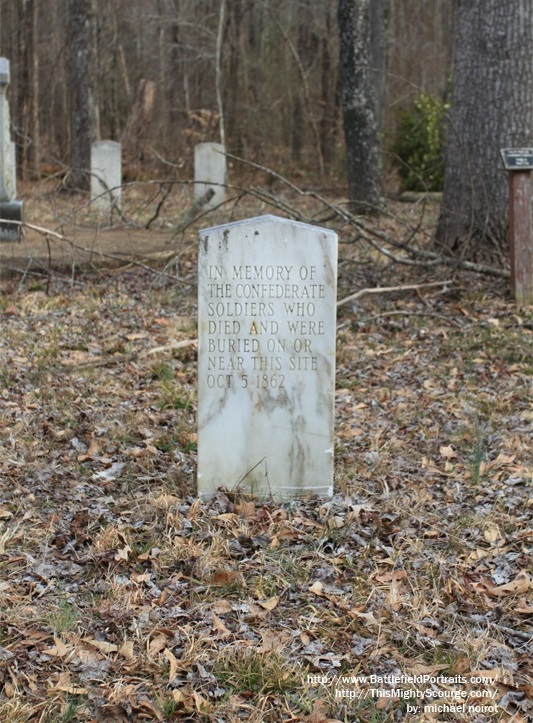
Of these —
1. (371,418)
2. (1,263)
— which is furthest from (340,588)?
(1,263)

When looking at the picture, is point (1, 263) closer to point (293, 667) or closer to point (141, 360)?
point (141, 360)

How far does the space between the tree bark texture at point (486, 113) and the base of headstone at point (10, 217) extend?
572 centimetres

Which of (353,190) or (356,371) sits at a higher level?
(353,190)

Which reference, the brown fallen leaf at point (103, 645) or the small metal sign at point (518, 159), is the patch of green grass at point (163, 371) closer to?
the brown fallen leaf at point (103, 645)

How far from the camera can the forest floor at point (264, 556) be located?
3344 mm

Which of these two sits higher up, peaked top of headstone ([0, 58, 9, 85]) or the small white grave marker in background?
peaked top of headstone ([0, 58, 9, 85])

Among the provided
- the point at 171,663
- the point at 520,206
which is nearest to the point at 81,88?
the point at 520,206

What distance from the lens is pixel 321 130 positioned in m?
27.4

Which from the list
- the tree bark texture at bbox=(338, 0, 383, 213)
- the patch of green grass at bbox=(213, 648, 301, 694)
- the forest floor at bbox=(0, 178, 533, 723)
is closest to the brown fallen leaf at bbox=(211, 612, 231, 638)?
the forest floor at bbox=(0, 178, 533, 723)

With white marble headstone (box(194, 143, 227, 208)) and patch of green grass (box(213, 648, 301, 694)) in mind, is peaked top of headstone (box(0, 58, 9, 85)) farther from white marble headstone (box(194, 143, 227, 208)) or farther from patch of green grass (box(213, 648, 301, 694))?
patch of green grass (box(213, 648, 301, 694))

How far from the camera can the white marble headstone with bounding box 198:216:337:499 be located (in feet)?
15.9

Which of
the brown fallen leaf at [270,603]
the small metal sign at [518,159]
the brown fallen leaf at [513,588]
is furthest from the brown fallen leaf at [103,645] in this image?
the small metal sign at [518,159]

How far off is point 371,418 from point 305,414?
155 cm

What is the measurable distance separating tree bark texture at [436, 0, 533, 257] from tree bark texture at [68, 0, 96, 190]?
39.5 feet
